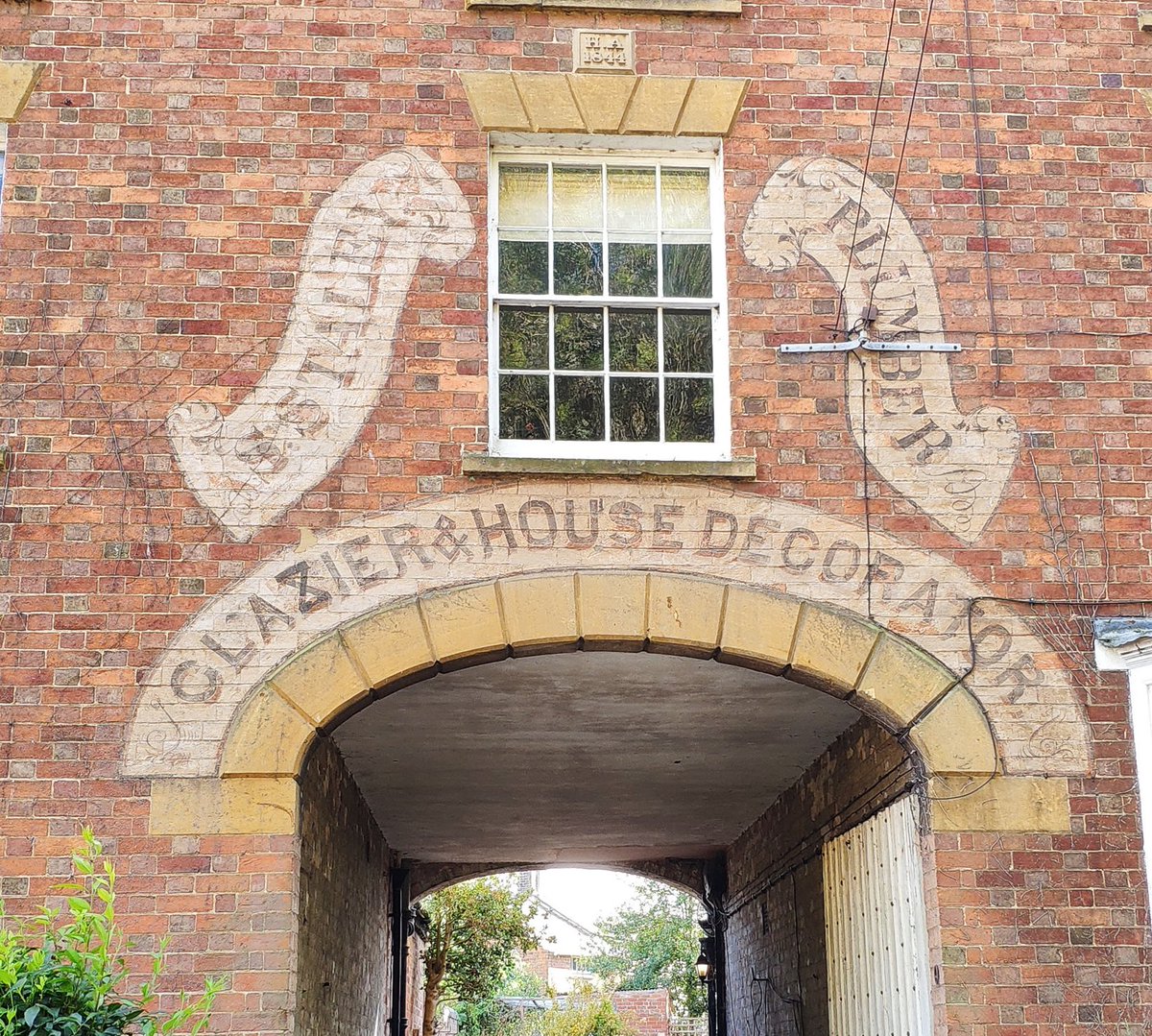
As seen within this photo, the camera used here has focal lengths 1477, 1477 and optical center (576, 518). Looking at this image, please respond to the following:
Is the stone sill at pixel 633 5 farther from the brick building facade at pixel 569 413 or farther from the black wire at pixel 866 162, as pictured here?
the black wire at pixel 866 162

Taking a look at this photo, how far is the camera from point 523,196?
8.89m

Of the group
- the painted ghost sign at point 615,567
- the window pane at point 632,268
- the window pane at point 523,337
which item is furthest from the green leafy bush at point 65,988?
the window pane at point 632,268

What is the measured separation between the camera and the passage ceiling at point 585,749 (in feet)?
33.3

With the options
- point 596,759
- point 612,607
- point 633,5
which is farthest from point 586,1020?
point 633,5

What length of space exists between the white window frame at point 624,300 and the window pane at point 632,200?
0.08m

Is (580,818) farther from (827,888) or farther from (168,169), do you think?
(168,169)

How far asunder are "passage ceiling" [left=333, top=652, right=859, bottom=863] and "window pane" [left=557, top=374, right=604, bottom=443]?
1.49m

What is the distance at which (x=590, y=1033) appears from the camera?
84.8 feet

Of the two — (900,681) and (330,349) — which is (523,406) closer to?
(330,349)

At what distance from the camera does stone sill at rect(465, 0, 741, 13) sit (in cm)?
893

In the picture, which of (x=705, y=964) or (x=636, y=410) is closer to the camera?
(x=636, y=410)

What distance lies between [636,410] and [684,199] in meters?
1.39

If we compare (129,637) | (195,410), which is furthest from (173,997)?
(195,410)

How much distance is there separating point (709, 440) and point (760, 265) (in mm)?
1070
